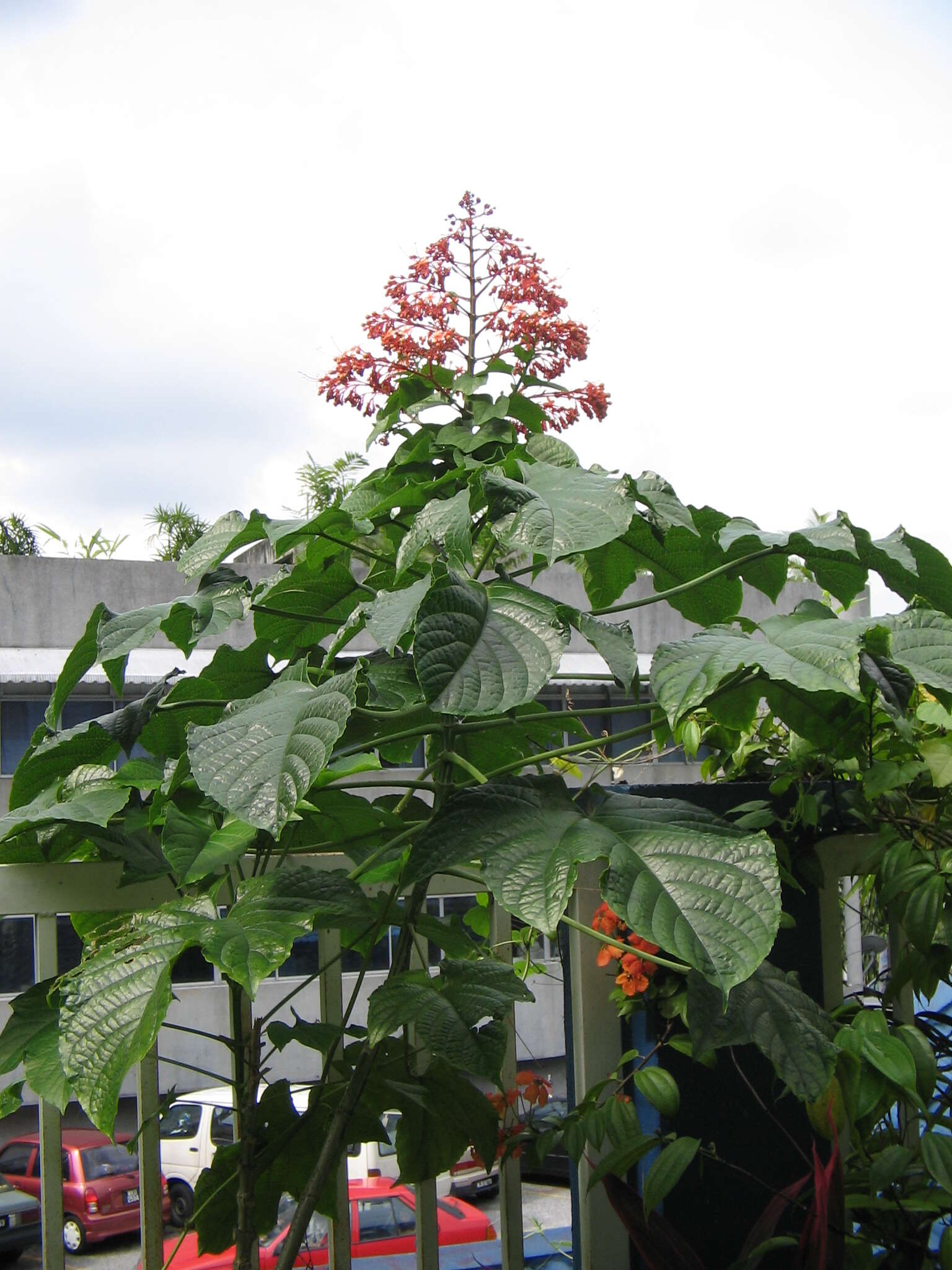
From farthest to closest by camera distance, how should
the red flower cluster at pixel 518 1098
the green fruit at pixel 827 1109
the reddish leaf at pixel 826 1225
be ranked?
the red flower cluster at pixel 518 1098
the green fruit at pixel 827 1109
the reddish leaf at pixel 826 1225

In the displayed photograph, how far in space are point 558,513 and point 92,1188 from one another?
11.6 m

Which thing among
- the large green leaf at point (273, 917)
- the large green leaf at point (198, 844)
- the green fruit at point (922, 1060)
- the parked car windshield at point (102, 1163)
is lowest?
the parked car windshield at point (102, 1163)

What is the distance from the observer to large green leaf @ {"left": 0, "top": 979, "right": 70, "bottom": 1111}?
778 millimetres

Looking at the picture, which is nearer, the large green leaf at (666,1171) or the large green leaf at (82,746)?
the large green leaf at (82,746)

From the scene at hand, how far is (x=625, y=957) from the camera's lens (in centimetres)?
122

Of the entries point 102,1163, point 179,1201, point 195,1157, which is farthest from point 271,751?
point 195,1157

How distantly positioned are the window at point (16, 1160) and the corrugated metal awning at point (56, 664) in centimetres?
459

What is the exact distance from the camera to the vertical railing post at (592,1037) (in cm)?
125

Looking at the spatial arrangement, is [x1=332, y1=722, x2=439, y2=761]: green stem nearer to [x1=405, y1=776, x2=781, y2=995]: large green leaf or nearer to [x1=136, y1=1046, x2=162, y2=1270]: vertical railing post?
[x1=405, y1=776, x2=781, y2=995]: large green leaf

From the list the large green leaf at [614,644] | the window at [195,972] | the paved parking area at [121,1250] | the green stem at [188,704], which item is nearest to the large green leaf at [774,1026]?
the large green leaf at [614,644]

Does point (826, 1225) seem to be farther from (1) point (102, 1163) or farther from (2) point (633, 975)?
(1) point (102, 1163)

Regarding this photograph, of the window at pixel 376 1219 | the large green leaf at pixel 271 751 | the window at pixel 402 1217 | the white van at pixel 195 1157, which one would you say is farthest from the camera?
the white van at pixel 195 1157

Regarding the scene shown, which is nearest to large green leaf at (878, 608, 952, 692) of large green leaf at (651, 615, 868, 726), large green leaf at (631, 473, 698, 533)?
large green leaf at (651, 615, 868, 726)

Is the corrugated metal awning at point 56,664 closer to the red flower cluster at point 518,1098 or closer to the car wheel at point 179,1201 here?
the car wheel at point 179,1201
